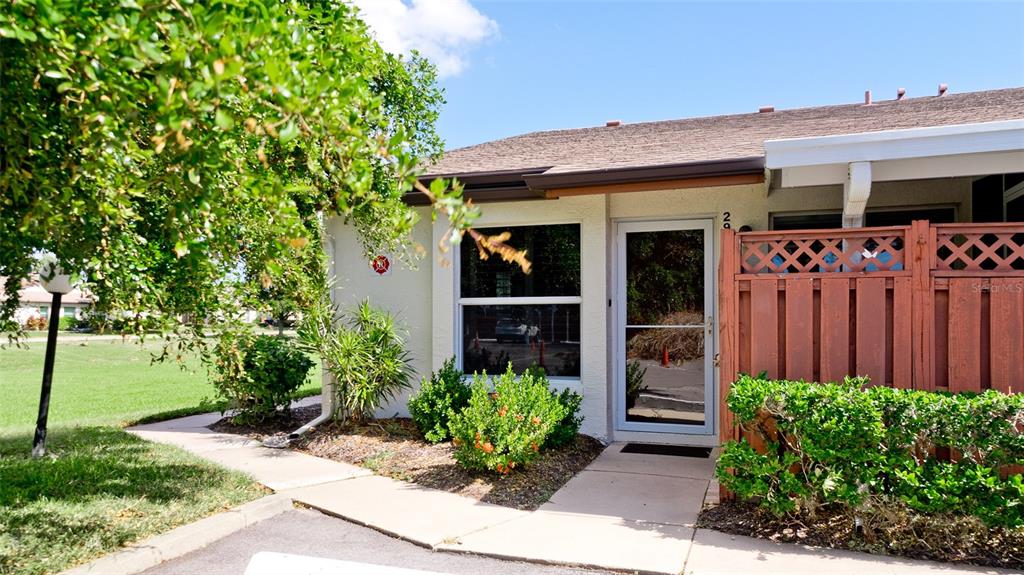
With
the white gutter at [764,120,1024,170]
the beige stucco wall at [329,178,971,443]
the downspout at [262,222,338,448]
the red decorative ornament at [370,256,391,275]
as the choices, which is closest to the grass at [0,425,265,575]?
the downspout at [262,222,338,448]

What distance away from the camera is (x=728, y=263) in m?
Result: 4.98

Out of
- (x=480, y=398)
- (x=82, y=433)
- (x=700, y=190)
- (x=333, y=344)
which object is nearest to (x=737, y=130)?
(x=700, y=190)

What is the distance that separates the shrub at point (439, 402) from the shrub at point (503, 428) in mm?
874

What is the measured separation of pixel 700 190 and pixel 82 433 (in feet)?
26.2

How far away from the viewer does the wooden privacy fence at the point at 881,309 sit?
175 inches

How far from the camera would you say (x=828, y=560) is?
3844mm

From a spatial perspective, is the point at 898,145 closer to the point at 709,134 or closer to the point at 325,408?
the point at 709,134

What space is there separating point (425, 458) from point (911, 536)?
4.13 meters

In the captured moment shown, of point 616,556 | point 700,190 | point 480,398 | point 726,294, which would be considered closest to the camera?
point 616,556

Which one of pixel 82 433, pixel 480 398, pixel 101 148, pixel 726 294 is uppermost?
pixel 101 148

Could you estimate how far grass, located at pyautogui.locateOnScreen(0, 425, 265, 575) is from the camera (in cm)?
384

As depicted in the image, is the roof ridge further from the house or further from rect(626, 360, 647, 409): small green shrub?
rect(626, 360, 647, 409): small green shrub

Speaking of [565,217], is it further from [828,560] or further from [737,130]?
[828,560]

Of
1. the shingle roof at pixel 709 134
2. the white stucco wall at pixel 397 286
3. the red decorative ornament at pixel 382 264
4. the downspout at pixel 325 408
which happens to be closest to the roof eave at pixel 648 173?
the shingle roof at pixel 709 134
